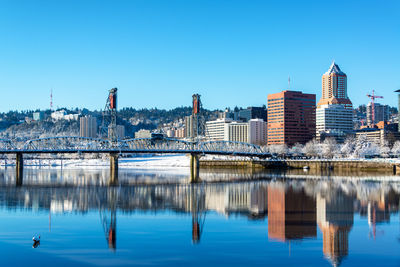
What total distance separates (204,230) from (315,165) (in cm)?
9661

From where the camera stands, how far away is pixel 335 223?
3170 cm

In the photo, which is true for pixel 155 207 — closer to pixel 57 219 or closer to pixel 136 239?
pixel 57 219

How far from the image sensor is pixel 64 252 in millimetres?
24516

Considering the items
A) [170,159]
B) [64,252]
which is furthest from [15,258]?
[170,159]

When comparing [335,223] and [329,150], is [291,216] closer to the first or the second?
[335,223]

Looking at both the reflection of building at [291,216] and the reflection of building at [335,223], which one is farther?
the reflection of building at [291,216]

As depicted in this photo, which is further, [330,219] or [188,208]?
[188,208]

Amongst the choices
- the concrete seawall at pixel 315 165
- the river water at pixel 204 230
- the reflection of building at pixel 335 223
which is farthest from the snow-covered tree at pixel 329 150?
the reflection of building at pixel 335 223

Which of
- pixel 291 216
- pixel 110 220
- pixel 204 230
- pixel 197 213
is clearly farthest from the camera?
pixel 197 213

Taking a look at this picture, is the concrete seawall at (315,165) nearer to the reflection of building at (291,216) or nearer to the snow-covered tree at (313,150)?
the snow-covered tree at (313,150)

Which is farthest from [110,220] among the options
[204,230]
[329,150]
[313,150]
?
[313,150]

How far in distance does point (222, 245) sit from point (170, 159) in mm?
140023

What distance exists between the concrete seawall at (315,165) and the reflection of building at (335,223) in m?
61.2

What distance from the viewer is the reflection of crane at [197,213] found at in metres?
29.3
